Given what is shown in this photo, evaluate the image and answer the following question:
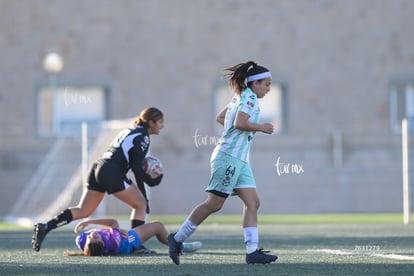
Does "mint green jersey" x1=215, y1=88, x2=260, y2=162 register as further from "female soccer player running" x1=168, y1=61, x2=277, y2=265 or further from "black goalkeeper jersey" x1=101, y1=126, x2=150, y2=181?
"black goalkeeper jersey" x1=101, y1=126, x2=150, y2=181

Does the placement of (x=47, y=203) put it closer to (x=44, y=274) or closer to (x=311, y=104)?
(x=311, y=104)

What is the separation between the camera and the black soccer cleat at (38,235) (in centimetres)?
1126

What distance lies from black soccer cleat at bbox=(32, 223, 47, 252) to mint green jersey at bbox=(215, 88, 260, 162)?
2.51 meters

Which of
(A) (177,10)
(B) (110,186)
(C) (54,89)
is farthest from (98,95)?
(B) (110,186)

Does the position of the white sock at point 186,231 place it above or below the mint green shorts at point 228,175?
below

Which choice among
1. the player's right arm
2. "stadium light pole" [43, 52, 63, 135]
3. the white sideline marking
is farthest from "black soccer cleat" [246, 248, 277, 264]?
"stadium light pole" [43, 52, 63, 135]

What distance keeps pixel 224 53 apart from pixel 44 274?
21765 mm

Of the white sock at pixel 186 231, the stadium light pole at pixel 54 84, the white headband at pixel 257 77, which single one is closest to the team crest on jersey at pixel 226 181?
the white sock at pixel 186 231

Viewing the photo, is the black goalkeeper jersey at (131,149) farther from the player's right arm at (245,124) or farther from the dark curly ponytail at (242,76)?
the player's right arm at (245,124)

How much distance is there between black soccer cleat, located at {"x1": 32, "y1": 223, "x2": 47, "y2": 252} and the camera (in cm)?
1126

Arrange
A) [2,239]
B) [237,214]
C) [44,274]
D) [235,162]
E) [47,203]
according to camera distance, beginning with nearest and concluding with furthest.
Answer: [44,274], [235,162], [2,239], [47,203], [237,214]

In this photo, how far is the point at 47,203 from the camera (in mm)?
23734

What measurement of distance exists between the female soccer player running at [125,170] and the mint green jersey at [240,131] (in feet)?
6.95

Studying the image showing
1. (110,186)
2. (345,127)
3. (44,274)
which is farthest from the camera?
(345,127)
